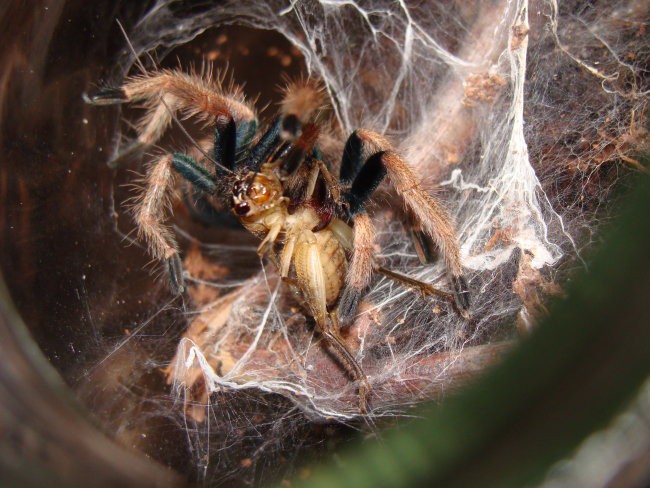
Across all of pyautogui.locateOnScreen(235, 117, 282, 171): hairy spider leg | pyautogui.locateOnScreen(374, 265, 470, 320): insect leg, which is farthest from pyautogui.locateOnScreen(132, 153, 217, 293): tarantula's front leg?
pyautogui.locateOnScreen(374, 265, 470, 320): insect leg

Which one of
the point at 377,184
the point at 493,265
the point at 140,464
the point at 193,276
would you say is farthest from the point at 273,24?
the point at 140,464

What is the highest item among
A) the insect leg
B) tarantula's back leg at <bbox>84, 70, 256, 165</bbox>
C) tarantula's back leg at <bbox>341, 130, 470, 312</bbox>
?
tarantula's back leg at <bbox>84, 70, 256, 165</bbox>

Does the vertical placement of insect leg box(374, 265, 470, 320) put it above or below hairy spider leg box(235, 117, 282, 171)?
below

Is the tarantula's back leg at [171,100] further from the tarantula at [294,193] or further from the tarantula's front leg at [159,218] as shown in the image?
the tarantula's front leg at [159,218]

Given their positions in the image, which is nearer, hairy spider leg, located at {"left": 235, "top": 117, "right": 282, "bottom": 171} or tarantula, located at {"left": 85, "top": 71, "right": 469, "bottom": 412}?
tarantula, located at {"left": 85, "top": 71, "right": 469, "bottom": 412}

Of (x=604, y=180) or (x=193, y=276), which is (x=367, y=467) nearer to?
(x=604, y=180)

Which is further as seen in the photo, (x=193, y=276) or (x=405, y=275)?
(x=193, y=276)

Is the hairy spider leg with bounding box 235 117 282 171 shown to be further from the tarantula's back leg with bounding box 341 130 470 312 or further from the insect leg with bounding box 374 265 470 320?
the insect leg with bounding box 374 265 470 320
